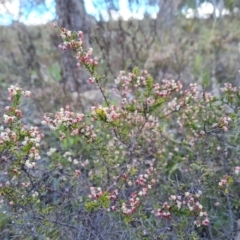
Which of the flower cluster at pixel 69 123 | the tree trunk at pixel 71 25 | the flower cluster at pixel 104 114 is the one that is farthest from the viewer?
the tree trunk at pixel 71 25

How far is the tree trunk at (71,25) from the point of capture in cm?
452

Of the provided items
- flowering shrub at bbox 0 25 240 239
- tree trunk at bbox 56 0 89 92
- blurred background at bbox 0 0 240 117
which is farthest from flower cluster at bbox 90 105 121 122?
tree trunk at bbox 56 0 89 92

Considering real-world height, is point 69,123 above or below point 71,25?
below

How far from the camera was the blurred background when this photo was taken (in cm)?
454

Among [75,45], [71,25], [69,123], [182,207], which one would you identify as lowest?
[182,207]

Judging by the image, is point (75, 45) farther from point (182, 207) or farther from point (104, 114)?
point (182, 207)

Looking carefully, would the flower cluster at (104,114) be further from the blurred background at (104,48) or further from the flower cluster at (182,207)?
the blurred background at (104,48)

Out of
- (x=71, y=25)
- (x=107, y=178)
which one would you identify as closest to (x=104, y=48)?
(x=71, y=25)

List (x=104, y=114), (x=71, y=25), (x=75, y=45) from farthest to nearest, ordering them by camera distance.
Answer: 1. (x=71, y=25)
2. (x=75, y=45)
3. (x=104, y=114)

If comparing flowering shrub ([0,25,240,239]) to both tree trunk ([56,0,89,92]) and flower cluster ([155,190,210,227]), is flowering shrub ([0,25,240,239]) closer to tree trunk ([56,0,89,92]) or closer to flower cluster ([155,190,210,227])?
flower cluster ([155,190,210,227])

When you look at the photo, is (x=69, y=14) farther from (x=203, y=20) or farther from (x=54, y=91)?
(x=203, y=20)

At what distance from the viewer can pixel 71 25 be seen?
4570mm

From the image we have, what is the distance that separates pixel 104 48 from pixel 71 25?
0.46 meters

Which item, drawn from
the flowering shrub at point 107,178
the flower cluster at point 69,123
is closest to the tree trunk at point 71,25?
the flowering shrub at point 107,178
